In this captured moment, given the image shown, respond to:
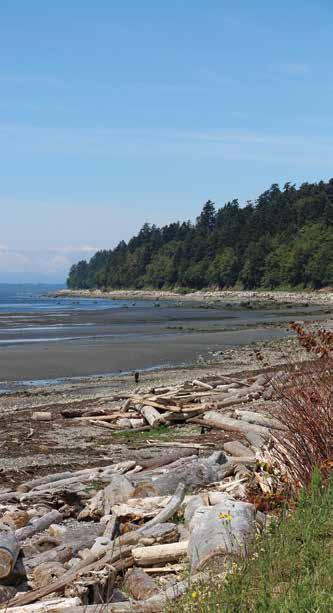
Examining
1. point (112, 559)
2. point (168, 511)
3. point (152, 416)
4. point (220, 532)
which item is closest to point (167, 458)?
point (168, 511)

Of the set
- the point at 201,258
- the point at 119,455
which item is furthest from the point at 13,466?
the point at 201,258

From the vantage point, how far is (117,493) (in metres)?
9.08

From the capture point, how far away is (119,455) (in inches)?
513

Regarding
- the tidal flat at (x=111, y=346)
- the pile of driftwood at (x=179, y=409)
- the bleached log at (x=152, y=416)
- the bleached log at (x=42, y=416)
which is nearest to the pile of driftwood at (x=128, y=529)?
the pile of driftwood at (x=179, y=409)

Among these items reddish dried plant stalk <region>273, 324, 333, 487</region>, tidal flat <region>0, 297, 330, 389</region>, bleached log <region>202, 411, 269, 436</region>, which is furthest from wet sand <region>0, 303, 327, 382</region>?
reddish dried plant stalk <region>273, 324, 333, 487</region>

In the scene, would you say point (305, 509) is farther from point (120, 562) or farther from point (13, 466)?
point (13, 466)

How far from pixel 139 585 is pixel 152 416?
9465mm

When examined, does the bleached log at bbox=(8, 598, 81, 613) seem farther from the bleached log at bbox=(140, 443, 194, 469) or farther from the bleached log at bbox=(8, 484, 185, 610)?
the bleached log at bbox=(140, 443, 194, 469)

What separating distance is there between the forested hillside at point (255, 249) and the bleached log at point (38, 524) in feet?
367

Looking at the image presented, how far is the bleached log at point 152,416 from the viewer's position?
15.5 meters

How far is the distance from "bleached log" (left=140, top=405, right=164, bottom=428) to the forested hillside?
104584mm

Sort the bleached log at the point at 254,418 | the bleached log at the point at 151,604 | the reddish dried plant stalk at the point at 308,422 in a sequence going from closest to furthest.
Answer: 1. the bleached log at the point at 151,604
2. the reddish dried plant stalk at the point at 308,422
3. the bleached log at the point at 254,418

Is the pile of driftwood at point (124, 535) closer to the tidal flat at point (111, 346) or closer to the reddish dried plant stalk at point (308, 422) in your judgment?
the reddish dried plant stalk at point (308, 422)

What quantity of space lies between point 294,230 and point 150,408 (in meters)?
128
